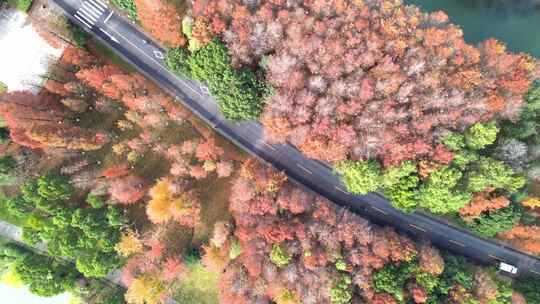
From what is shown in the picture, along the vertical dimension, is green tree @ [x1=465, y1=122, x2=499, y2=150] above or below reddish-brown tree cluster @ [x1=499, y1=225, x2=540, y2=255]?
above

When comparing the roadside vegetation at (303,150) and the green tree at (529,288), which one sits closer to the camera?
the roadside vegetation at (303,150)

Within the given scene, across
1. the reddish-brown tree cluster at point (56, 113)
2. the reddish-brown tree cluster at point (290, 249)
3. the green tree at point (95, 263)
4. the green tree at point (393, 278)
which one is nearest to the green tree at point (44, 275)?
the green tree at point (95, 263)

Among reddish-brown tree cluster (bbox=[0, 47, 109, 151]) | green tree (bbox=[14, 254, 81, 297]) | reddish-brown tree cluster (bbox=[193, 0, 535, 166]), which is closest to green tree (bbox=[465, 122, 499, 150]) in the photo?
reddish-brown tree cluster (bbox=[193, 0, 535, 166])

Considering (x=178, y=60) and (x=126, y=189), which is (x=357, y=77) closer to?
(x=178, y=60)

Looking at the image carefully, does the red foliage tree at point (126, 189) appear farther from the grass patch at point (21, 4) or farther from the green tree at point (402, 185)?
the green tree at point (402, 185)

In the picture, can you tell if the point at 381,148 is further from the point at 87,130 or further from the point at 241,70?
the point at 87,130

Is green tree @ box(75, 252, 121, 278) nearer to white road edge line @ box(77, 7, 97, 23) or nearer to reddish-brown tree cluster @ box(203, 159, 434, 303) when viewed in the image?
reddish-brown tree cluster @ box(203, 159, 434, 303)

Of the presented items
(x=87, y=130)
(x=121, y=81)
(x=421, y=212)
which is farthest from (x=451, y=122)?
(x=87, y=130)
